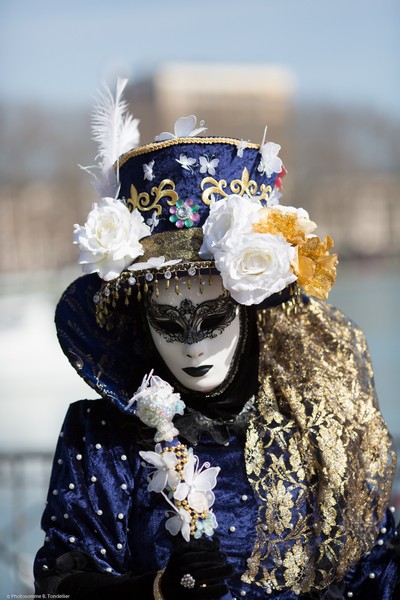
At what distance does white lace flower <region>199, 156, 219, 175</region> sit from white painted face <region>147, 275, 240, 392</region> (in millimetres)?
213

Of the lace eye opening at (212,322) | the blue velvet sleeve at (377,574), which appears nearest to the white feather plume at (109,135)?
the lace eye opening at (212,322)

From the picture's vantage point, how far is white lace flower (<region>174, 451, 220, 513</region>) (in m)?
2.01

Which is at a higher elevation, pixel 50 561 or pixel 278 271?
pixel 278 271

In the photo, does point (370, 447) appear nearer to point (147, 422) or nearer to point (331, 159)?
point (147, 422)

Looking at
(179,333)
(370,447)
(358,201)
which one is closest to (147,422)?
(179,333)

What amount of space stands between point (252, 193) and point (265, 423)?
1.60 feet

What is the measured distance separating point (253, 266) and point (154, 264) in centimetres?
19

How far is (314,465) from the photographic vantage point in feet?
7.16

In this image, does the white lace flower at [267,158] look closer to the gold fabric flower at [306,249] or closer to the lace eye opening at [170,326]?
the gold fabric flower at [306,249]

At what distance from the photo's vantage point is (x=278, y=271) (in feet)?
6.64

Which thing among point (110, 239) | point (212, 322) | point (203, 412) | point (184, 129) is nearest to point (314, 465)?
point (203, 412)

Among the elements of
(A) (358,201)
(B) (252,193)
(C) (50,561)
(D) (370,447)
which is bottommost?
(A) (358,201)

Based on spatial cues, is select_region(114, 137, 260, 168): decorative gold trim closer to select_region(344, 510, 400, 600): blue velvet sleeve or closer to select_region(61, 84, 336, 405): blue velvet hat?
select_region(61, 84, 336, 405): blue velvet hat

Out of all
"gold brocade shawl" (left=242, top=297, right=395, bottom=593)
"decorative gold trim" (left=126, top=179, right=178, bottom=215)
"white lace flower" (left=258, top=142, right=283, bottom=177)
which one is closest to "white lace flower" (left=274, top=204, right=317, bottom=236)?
"white lace flower" (left=258, top=142, right=283, bottom=177)
